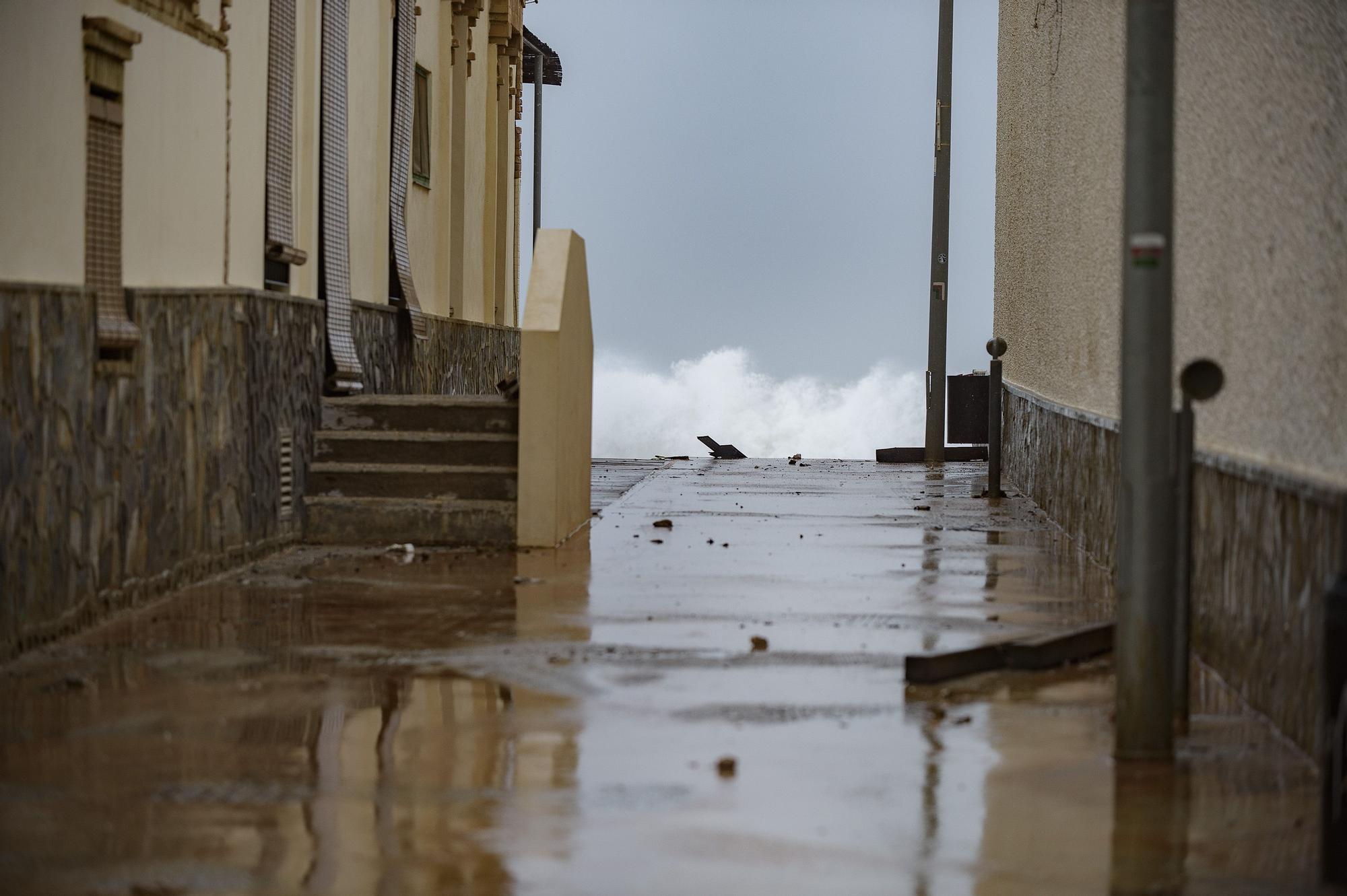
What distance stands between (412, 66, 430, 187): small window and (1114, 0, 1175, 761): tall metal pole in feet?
42.6

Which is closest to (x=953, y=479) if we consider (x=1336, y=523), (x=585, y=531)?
(x=585, y=531)

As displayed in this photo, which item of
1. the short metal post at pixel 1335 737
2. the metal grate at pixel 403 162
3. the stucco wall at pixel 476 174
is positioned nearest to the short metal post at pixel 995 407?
the metal grate at pixel 403 162

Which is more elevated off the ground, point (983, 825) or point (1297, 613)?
point (1297, 613)

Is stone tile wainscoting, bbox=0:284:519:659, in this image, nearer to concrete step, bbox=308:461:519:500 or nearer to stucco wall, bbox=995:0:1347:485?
concrete step, bbox=308:461:519:500

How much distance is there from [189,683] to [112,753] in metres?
1.20

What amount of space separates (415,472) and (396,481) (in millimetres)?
154

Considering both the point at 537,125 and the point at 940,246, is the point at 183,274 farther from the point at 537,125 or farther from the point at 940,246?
the point at 537,125

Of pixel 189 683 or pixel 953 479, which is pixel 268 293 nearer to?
pixel 189 683

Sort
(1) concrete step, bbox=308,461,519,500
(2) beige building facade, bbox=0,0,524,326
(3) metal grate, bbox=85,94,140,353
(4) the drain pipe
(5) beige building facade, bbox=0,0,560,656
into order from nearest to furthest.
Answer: (5) beige building facade, bbox=0,0,560,656 < (2) beige building facade, bbox=0,0,524,326 < (3) metal grate, bbox=85,94,140,353 < (1) concrete step, bbox=308,461,519,500 < (4) the drain pipe

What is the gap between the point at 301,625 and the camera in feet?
27.0

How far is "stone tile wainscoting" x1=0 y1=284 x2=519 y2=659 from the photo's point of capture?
24.0 feet

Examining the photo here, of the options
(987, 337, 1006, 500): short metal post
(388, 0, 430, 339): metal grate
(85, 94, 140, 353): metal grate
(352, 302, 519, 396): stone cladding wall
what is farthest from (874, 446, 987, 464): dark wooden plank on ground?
(85, 94, 140, 353): metal grate

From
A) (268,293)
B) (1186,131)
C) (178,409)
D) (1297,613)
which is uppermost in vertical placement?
(1186,131)

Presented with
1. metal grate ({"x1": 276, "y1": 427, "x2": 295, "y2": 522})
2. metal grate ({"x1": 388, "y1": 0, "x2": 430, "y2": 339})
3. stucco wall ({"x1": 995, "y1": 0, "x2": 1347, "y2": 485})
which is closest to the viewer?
stucco wall ({"x1": 995, "y1": 0, "x2": 1347, "y2": 485})
